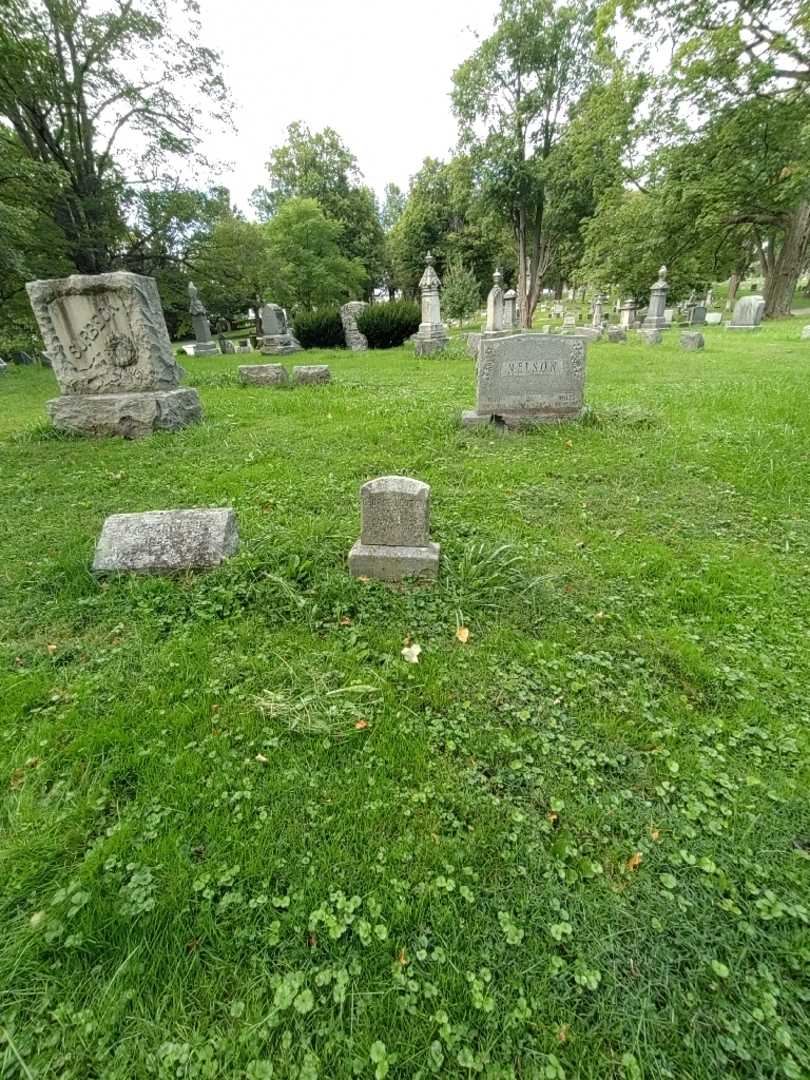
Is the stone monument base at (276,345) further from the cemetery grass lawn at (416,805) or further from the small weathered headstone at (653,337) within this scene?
the cemetery grass lawn at (416,805)

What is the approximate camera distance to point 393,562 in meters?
3.04

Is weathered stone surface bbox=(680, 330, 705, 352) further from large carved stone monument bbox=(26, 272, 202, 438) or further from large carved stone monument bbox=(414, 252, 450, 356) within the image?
large carved stone monument bbox=(26, 272, 202, 438)

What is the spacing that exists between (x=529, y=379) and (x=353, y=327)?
14096 mm

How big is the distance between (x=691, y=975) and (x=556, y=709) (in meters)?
0.94

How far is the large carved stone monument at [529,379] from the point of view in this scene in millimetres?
6109

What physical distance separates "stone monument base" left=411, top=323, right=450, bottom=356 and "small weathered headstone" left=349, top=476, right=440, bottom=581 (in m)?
12.8

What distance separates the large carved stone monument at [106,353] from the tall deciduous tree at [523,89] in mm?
21763

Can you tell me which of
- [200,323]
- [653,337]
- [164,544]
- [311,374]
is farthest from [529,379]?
[200,323]

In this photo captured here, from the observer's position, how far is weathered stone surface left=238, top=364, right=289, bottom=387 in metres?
10.4

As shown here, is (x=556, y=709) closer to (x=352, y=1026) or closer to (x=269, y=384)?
(x=352, y=1026)

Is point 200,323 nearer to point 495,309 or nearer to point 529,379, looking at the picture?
point 495,309

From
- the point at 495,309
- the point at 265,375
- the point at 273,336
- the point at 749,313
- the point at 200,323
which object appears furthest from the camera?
the point at 200,323

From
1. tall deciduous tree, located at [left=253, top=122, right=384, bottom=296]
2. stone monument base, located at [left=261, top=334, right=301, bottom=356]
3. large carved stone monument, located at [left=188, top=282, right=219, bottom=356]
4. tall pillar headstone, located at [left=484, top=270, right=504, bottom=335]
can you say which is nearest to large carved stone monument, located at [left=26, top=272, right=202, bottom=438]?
stone monument base, located at [left=261, top=334, right=301, bottom=356]

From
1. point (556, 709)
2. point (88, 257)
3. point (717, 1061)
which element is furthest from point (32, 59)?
point (717, 1061)
